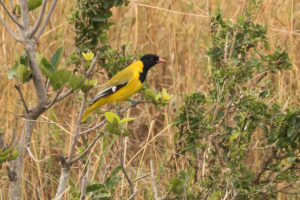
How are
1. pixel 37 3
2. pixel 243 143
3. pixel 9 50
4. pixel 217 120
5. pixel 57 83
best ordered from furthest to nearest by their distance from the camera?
1. pixel 9 50
2. pixel 217 120
3. pixel 243 143
4. pixel 37 3
5. pixel 57 83

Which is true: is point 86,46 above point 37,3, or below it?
below

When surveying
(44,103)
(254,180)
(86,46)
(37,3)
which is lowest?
(254,180)

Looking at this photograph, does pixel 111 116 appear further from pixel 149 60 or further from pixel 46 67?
pixel 149 60

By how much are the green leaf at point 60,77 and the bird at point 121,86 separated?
1.33m

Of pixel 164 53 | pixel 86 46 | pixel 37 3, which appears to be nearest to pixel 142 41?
pixel 164 53

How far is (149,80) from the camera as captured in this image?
475 centimetres

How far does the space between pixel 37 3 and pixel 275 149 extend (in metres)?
1.51

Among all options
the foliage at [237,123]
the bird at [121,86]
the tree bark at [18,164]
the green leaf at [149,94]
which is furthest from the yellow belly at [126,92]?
the tree bark at [18,164]

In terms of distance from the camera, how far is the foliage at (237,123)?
2.78m

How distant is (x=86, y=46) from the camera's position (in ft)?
9.50

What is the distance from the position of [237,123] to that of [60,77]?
119cm

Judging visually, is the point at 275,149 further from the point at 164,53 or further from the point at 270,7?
the point at 164,53

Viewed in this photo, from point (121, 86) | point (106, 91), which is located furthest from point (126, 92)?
point (106, 91)

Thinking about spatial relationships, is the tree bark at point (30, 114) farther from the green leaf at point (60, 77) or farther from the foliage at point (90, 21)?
the foliage at point (90, 21)
